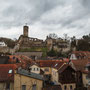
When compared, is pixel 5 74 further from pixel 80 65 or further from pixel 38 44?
pixel 38 44

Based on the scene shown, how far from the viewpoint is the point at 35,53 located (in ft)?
169

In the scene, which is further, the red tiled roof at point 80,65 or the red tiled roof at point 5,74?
the red tiled roof at point 80,65

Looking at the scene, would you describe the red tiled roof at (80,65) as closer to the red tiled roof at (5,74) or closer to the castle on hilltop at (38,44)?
the red tiled roof at (5,74)

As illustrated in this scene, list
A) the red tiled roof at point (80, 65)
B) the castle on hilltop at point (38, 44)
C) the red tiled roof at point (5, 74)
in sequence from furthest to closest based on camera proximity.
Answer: the castle on hilltop at point (38, 44)
the red tiled roof at point (80, 65)
the red tiled roof at point (5, 74)

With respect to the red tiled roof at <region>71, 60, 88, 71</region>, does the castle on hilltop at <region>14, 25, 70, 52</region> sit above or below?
above

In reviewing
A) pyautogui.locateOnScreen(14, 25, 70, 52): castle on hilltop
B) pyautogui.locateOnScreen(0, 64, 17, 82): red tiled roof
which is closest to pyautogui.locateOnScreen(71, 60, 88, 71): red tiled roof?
pyautogui.locateOnScreen(0, 64, 17, 82): red tiled roof

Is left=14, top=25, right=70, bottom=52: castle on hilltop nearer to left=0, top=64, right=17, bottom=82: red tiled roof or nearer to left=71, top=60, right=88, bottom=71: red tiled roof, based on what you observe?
left=71, top=60, right=88, bottom=71: red tiled roof

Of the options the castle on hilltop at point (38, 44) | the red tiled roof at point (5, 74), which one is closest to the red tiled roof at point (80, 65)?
the red tiled roof at point (5, 74)

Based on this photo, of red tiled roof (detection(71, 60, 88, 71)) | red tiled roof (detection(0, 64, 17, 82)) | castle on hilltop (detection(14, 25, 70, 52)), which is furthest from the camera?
castle on hilltop (detection(14, 25, 70, 52))

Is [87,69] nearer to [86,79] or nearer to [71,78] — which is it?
[86,79]

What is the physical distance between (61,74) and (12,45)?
53064 millimetres

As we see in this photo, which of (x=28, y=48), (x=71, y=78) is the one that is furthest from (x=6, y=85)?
(x=28, y=48)

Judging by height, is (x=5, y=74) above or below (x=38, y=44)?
below

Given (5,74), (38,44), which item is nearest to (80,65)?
(5,74)
